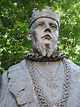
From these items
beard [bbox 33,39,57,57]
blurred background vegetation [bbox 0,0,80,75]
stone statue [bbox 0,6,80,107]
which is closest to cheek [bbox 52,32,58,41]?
stone statue [bbox 0,6,80,107]

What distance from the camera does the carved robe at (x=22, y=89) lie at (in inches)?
198

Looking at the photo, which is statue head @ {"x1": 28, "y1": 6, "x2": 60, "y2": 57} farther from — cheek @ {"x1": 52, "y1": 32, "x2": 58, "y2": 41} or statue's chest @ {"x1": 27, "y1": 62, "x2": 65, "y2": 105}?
statue's chest @ {"x1": 27, "y1": 62, "x2": 65, "y2": 105}

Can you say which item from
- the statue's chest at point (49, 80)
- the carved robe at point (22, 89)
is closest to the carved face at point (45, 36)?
the statue's chest at point (49, 80)

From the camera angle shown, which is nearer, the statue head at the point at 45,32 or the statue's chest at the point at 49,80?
the statue's chest at the point at 49,80

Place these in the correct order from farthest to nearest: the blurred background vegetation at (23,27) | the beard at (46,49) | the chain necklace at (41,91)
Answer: the blurred background vegetation at (23,27), the beard at (46,49), the chain necklace at (41,91)

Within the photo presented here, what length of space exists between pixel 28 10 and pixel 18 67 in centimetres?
530

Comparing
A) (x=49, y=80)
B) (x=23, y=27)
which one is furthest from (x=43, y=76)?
(x=23, y=27)

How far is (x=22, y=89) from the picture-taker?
515 centimetres

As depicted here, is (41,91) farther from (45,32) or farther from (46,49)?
(45,32)

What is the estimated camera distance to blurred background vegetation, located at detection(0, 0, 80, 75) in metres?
9.87

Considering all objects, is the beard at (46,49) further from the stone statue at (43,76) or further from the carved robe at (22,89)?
the carved robe at (22,89)

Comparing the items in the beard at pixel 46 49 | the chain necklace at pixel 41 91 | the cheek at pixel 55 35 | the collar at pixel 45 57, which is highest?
the cheek at pixel 55 35

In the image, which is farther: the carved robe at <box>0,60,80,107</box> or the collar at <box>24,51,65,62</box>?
the collar at <box>24,51,65,62</box>

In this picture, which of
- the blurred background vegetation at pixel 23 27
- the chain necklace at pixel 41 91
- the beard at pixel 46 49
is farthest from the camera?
the blurred background vegetation at pixel 23 27
